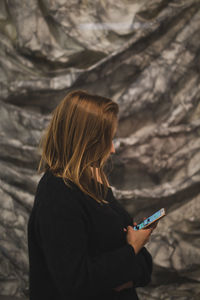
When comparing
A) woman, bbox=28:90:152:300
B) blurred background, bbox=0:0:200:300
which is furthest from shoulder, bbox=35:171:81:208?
blurred background, bbox=0:0:200:300

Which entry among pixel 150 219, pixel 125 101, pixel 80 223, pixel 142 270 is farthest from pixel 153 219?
pixel 125 101

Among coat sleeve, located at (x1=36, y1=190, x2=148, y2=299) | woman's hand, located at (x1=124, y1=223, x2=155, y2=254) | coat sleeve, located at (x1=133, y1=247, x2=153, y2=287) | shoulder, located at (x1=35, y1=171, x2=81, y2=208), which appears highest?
shoulder, located at (x1=35, y1=171, x2=81, y2=208)

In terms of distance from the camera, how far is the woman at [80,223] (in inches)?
31.6

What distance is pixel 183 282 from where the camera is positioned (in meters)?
1.92

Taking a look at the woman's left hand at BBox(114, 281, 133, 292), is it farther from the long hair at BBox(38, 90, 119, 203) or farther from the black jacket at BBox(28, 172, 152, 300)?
the long hair at BBox(38, 90, 119, 203)

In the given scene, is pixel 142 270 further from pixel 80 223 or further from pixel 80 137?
pixel 80 137

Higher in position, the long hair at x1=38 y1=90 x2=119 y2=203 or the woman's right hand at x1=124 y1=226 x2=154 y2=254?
the long hair at x1=38 y1=90 x2=119 y2=203

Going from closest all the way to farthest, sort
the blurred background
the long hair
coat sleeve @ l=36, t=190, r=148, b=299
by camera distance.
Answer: coat sleeve @ l=36, t=190, r=148, b=299 < the long hair < the blurred background

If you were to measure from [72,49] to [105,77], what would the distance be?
0.28m

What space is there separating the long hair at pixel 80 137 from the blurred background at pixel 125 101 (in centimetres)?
110

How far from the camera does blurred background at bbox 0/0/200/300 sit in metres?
1.99

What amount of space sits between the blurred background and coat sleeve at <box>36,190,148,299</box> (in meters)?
1.19

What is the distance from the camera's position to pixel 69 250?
2.60 ft

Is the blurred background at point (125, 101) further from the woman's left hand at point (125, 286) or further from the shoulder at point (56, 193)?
the shoulder at point (56, 193)
